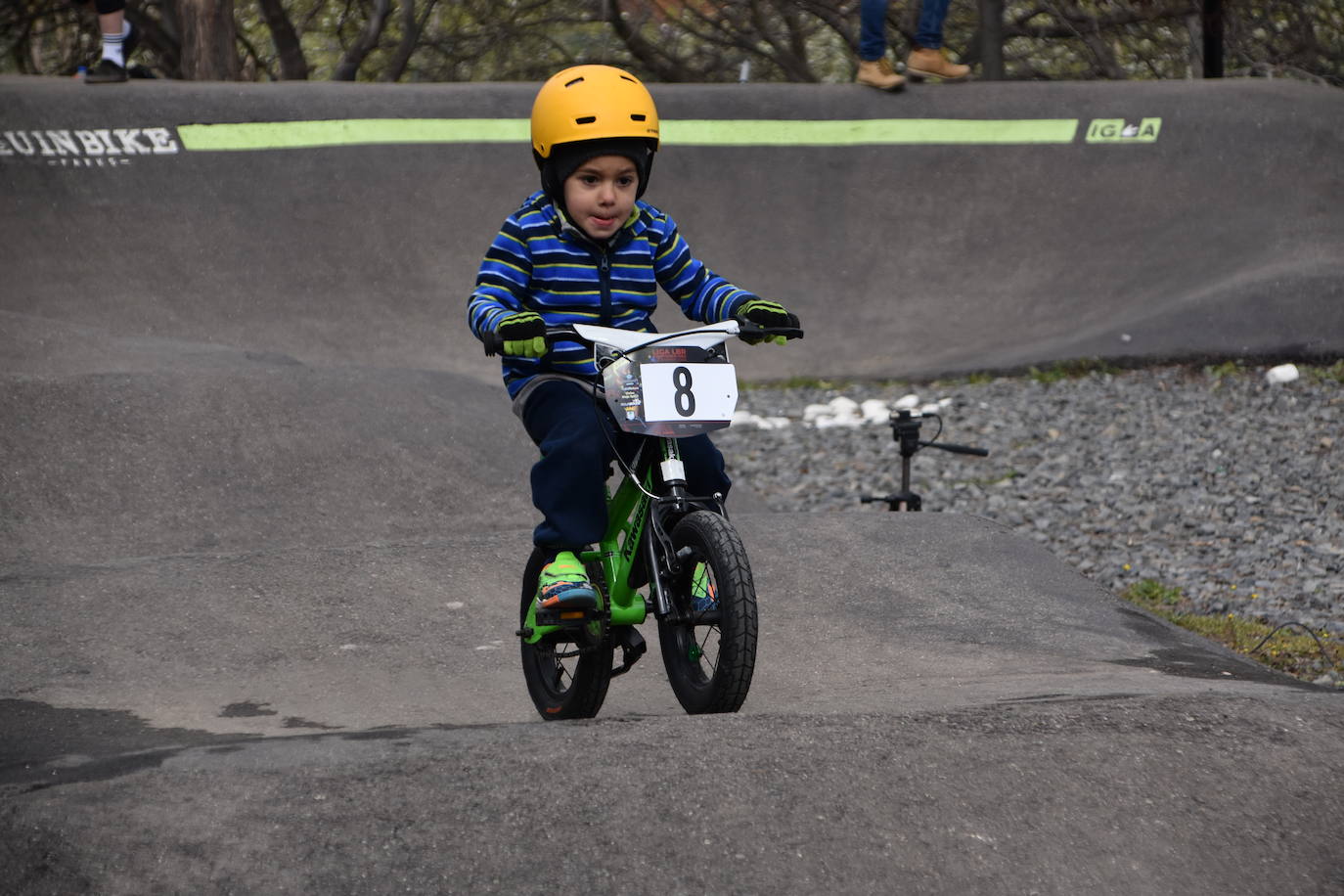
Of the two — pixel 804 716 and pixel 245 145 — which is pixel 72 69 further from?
pixel 804 716

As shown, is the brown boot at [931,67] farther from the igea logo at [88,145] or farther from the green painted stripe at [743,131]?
the igea logo at [88,145]

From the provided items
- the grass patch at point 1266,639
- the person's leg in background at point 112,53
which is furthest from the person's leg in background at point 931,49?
the grass patch at point 1266,639

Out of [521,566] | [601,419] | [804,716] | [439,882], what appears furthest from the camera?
[521,566]

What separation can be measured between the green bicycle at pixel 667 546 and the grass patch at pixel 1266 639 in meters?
3.13

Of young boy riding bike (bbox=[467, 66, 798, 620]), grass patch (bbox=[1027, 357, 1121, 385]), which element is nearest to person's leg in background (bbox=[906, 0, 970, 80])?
grass patch (bbox=[1027, 357, 1121, 385])

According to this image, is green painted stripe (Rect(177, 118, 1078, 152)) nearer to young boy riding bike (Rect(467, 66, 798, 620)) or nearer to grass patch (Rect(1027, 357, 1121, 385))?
grass patch (Rect(1027, 357, 1121, 385))

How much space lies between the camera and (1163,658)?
18.1 feet

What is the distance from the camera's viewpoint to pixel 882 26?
1362 cm

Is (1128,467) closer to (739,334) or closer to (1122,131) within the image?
(1122,131)

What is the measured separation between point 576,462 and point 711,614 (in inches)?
22.9

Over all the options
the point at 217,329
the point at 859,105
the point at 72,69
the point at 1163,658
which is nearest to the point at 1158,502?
the point at 1163,658

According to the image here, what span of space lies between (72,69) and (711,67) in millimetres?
8196

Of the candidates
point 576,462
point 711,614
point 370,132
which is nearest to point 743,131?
point 370,132

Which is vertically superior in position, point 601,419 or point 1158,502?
point 601,419
